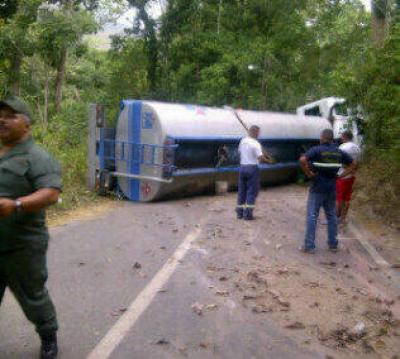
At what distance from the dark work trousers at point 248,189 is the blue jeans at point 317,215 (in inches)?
89.6

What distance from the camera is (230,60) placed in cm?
2386

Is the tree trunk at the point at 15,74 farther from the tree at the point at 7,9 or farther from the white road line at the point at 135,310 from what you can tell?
the white road line at the point at 135,310

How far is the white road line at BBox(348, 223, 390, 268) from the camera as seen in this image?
817 cm

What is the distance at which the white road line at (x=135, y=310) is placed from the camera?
14.9ft

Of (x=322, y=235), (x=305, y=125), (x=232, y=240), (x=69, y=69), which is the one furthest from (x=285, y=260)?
(x=69, y=69)

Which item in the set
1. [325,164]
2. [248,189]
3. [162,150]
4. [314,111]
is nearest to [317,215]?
[325,164]

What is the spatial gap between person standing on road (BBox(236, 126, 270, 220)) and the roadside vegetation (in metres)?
4.23

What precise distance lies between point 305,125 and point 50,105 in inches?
392

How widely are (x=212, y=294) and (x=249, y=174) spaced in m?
5.07

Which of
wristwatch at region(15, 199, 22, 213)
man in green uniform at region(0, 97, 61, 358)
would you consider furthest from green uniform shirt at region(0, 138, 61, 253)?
wristwatch at region(15, 199, 22, 213)

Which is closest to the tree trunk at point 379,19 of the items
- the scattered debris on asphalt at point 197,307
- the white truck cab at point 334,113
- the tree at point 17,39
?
the white truck cab at point 334,113

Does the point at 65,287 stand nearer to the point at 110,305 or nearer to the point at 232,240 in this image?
the point at 110,305

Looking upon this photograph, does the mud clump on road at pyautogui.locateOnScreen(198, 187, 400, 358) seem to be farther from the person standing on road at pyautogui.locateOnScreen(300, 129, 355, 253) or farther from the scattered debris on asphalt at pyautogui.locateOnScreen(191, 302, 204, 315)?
the scattered debris on asphalt at pyautogui.locateOnScreen(191, 302, 204, 315)

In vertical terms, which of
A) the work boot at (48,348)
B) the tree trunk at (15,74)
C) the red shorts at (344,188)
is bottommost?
the work boot at (48,348)
